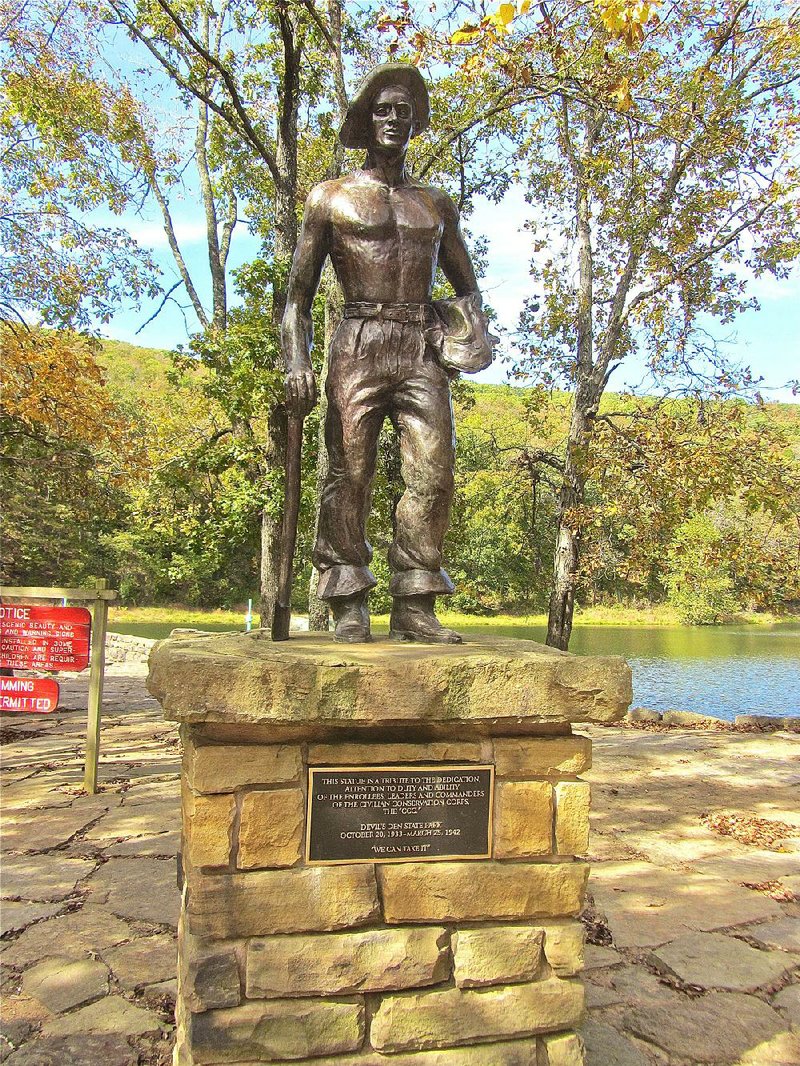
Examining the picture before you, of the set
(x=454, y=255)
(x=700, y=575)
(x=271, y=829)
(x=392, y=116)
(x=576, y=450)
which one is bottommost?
(x=271, y=829)

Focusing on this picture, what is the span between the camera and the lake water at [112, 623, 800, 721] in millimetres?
11414

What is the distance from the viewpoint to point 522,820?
87.8 inches

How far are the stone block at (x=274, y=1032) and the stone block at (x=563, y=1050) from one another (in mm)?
532

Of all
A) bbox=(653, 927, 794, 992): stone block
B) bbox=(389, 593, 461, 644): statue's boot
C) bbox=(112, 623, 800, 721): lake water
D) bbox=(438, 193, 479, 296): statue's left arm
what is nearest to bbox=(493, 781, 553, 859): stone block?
bbox=(389, 593, 461, 644): statue's boot

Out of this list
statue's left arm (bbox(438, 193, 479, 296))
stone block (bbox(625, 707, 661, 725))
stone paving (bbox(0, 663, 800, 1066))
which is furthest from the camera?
stone block (bbox(625, 707, 661, 725))

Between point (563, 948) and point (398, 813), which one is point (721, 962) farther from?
point (398, 813)

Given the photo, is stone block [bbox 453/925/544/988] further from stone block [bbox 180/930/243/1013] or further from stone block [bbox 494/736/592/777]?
stone block [bbox 180/930/243/1013]

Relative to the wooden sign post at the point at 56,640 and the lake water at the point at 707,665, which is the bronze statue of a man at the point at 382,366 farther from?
the lake water at the point at 707,665

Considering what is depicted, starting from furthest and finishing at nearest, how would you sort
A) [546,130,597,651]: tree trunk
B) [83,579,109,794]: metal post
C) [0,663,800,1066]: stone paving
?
[546,130,597,651]: tree trunk < [83,579,109,794]: metal post < [0,663,800,1066]: stone paving

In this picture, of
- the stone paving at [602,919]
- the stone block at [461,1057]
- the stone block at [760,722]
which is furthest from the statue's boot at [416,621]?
the stone block at [760,722]

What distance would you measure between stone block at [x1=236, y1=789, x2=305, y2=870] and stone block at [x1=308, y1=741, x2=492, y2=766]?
116 millimetres

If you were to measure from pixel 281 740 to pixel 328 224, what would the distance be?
A: 1.77 meters

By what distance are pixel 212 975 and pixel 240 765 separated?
521mm

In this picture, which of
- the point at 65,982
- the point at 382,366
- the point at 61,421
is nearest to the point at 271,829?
the point at 65,982
